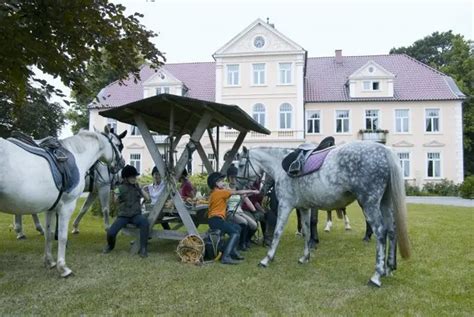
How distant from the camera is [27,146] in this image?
18.7 ft

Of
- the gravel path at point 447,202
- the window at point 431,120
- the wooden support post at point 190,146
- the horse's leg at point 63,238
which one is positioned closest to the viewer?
the horse's leg at point 63,238

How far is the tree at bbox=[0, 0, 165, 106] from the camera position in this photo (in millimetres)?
5816

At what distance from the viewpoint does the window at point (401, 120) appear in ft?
109

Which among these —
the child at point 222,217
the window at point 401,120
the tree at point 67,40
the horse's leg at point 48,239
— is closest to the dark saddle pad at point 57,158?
the horse's leg at point 48,239

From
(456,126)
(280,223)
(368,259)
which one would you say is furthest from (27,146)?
(456,126)

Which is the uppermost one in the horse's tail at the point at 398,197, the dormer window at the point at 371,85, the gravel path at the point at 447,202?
the dormer window at the point at 371,85

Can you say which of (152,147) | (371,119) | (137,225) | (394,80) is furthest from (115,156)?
(394,80)

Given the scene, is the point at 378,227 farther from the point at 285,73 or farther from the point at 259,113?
the point at 285,73

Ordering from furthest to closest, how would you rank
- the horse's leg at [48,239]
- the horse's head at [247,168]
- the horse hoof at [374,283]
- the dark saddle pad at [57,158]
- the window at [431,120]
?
the window at [431,120] < the horse's head at [247,168] < the horse's leg at [48,239] < the dark saddle pad at [57,158] < the horse hoof at [374,283]

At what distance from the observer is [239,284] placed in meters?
5.62

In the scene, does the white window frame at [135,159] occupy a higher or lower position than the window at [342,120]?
lower

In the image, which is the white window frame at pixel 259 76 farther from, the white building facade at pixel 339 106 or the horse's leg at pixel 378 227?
the horse's leg at pixel 378 227

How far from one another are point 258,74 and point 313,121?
5631 millimetres

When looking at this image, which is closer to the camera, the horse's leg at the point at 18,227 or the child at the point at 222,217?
the child at the point at 222,217
